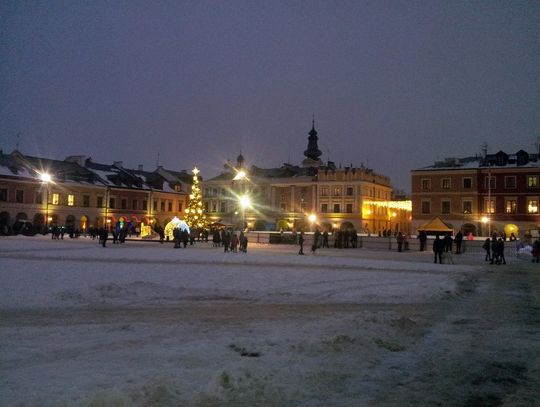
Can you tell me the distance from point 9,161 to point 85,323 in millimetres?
64012

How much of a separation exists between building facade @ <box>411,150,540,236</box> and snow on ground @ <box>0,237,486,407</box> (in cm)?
5035

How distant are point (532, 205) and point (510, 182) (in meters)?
3.61

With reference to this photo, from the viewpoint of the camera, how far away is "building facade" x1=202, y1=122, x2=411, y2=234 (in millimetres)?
75625

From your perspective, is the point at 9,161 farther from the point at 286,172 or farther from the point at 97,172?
the point at 286,172

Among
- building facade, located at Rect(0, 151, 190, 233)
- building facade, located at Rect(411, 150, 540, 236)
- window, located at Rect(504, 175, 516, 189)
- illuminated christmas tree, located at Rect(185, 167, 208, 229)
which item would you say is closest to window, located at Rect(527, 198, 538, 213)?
building facade, located at Rect(411, 150, 540, 236)

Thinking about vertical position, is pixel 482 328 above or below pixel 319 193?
below

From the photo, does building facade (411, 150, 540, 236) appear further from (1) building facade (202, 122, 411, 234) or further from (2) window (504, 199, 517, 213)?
(1) building facade (202, 122, 411, 234)

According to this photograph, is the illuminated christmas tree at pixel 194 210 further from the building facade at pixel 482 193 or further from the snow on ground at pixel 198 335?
the snow on ground at pixel 198 335

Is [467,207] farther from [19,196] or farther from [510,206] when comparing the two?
[19,196]

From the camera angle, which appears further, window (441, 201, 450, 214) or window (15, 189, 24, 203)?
window (441, 201, 450, 214)

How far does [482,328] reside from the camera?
32.7 ft

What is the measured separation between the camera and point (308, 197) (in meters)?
78.8

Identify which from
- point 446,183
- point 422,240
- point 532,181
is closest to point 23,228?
point 422,240

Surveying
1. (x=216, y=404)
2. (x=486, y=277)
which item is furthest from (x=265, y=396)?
(x=486, y=277)
